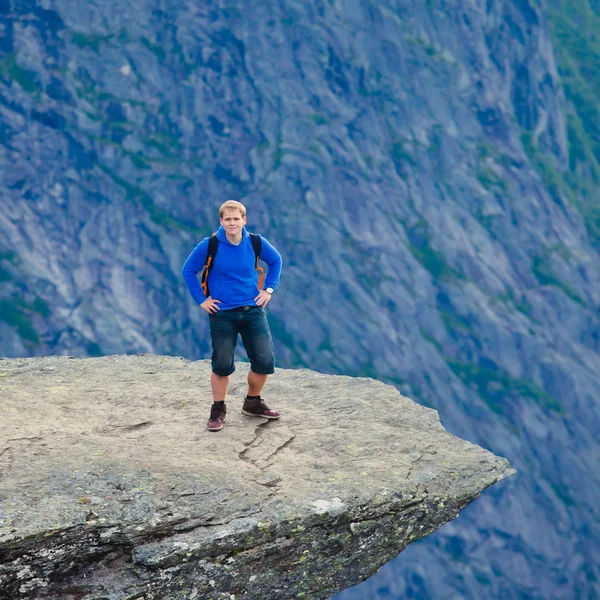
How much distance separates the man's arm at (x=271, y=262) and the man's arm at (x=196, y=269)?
867mm

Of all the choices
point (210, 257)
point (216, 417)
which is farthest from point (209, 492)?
point (210, 257)

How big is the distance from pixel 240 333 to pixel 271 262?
3.67ft

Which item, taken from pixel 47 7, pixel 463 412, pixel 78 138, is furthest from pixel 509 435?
pixel 47 7

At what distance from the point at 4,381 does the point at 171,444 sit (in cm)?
427

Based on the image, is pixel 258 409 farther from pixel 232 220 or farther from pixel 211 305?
pixel 232 220

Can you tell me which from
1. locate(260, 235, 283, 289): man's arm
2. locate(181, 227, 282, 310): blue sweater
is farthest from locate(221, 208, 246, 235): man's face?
locate(260, 235, 283, 289): man's arm

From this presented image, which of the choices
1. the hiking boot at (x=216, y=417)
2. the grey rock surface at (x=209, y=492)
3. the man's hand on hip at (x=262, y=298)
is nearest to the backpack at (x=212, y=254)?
the man's hand on hip at (x=262, y=298)

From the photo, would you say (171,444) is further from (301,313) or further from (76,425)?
(301,313)

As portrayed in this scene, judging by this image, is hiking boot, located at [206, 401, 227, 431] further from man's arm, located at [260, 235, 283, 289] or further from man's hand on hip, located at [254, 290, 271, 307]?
man's arm, located at [260, 235, 283, 289]

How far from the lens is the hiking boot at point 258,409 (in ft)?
35.9

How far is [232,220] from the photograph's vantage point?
9234mm

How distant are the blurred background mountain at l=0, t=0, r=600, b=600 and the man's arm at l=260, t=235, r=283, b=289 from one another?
255 feet

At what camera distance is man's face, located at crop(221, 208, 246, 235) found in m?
9.23

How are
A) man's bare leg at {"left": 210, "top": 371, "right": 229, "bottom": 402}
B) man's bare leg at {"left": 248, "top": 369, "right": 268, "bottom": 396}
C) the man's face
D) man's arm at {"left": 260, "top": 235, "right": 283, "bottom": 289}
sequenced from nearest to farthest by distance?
1. the man's face
2. man's arm at {"left": 260, "top": 235, "right": 283, "bottom": 289}
3. man's bare leg at {"left": 210, "top": 371, "right": 229, "bottom": 402}
4. man's bare leg at {"left": 248, "top": 369, "right": 268, "bottom": 396}
